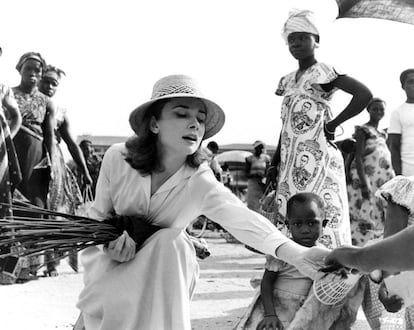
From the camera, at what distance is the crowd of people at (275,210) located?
306 cm

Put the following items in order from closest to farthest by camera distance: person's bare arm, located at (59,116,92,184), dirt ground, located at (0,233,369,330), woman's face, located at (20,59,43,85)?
dirt ground, located at (0,233,369,330) < woman's face, located at (20,59,43,85) < person's bare arm, located at (59,116,92,184)

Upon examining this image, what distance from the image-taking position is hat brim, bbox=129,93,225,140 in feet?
10.9

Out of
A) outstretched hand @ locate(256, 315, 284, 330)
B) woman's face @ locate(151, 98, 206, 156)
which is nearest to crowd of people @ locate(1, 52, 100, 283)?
outstretched hand @ locate(256, 315, 284, 330)

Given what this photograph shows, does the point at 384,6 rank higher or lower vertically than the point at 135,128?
higher

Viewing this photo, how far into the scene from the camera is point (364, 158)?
26.7 feet

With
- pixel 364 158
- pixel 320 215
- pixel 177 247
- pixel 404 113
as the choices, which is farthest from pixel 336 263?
pixel 364 158

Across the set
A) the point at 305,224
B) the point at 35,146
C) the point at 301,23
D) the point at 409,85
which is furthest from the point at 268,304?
the point at 35,146

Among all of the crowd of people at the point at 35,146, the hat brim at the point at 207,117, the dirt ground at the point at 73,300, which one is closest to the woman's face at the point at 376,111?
the dirt ground at the point at 73,300

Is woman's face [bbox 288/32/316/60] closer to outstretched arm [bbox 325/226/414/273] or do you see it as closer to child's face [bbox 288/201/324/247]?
child's face [bbox 288/201/324/247]

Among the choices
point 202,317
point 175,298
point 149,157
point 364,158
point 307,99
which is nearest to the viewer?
point 175,298

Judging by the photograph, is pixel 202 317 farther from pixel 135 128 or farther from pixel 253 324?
pixel 135 128

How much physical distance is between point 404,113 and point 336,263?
3.35m

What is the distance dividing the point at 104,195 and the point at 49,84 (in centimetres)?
496

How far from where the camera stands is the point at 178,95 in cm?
317
